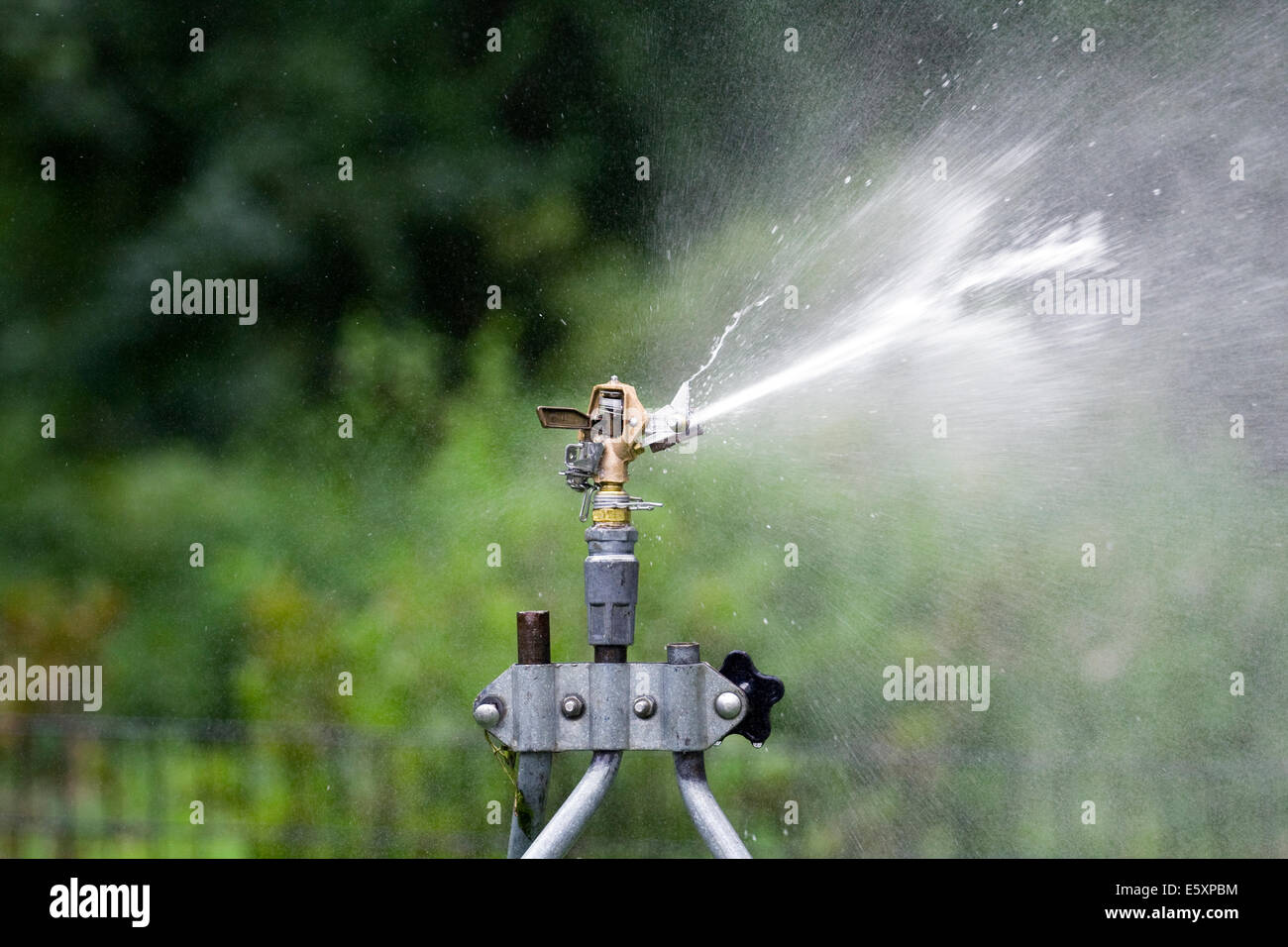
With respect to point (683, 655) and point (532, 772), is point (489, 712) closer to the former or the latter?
point (532, 772)

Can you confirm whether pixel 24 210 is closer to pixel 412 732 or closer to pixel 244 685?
pixel 244 685

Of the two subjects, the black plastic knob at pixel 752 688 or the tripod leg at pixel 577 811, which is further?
the black plastic knob at pixel 752 688

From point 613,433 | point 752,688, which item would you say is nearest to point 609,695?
point 752,688

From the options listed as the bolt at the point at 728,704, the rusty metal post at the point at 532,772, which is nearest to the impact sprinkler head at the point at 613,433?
the rusty metal post at the point at 532,772

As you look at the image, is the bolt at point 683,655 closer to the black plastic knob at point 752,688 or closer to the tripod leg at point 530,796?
the black plastic knob at point 752,688

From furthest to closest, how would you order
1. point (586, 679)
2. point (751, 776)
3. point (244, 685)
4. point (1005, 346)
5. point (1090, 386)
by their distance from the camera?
1. point (244, 685)
2. point (751, 776)
3. point (1090, 386)
4. point (1005, 346)
5. point (586, 679)

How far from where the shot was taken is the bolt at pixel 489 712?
80.1 inches

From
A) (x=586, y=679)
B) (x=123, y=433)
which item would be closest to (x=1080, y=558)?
(x=586, y=679)

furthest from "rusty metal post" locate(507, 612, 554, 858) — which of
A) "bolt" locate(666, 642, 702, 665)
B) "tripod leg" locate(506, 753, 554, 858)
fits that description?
"bolt" locate(666, 642, 702, 665)

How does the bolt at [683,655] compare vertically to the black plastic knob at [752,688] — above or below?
above

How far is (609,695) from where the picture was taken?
204cm

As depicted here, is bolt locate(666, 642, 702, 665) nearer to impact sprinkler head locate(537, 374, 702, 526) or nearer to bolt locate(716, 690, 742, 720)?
bolt locate(716, 690, 742, 720)

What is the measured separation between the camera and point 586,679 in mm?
2045

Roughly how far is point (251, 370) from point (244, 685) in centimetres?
108
